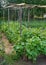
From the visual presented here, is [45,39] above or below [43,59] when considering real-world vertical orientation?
above

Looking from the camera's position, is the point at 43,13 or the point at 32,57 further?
the point at 43,13

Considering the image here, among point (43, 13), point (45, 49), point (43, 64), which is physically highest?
point (45, 49)

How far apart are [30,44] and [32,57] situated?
0.38m

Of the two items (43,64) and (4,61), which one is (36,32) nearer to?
(43,64)

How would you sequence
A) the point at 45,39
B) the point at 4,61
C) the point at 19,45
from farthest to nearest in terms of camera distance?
1. the point at 45,39
2. the point at 19,45
3. the point at 4,61

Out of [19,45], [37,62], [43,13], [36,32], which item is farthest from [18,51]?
[43,13]

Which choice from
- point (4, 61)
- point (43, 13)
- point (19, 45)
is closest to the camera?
point (4, 61)

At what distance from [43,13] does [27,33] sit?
14.2 m

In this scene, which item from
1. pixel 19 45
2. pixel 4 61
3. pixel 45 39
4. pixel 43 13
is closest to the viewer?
pixel 4 61

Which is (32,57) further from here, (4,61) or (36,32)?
(36,32)

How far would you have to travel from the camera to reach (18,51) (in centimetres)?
636

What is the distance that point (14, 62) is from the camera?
6348 mm

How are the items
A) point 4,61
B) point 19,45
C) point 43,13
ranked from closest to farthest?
point 4,61, point 19,45, point 43,13

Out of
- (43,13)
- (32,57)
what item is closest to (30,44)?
(32,57)
